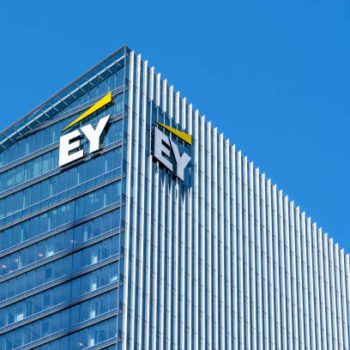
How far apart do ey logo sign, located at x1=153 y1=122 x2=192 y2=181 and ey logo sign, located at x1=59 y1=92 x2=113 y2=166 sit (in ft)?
18.6

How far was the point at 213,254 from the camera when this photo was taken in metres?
168

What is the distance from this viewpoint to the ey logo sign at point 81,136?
528ft

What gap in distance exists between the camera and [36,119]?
170 meters

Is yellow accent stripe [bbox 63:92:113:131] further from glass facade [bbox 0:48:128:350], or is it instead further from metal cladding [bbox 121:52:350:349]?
metal cladding [bbox 121:52:350:349]

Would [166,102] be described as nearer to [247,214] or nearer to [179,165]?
[179,165]

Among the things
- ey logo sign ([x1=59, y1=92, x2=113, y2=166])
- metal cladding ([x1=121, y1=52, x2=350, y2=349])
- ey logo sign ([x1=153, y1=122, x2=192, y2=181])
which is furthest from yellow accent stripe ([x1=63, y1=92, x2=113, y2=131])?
ey logo sign ([x1=153, y1=122, x2=192, y2=181])

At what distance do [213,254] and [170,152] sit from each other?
1219 centimetres

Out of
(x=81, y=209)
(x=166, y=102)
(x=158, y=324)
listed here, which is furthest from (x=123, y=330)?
(x=166, y=102)

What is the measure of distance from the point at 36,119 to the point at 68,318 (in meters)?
25.5

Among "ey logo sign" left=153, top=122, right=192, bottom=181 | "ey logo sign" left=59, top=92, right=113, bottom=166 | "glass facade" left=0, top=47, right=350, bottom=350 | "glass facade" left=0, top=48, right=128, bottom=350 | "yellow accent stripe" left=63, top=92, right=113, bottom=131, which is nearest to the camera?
"glass facade" left=0, top=48, right=128, bottom=350

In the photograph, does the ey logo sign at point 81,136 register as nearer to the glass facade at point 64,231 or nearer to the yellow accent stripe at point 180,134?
the glass facade at point 64,231

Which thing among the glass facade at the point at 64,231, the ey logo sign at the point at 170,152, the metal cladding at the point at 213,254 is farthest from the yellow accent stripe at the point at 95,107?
the ey logo sign at the point at 170,152

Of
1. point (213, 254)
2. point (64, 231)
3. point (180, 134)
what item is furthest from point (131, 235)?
point (180, 134)

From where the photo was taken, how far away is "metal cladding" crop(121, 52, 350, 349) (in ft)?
510
